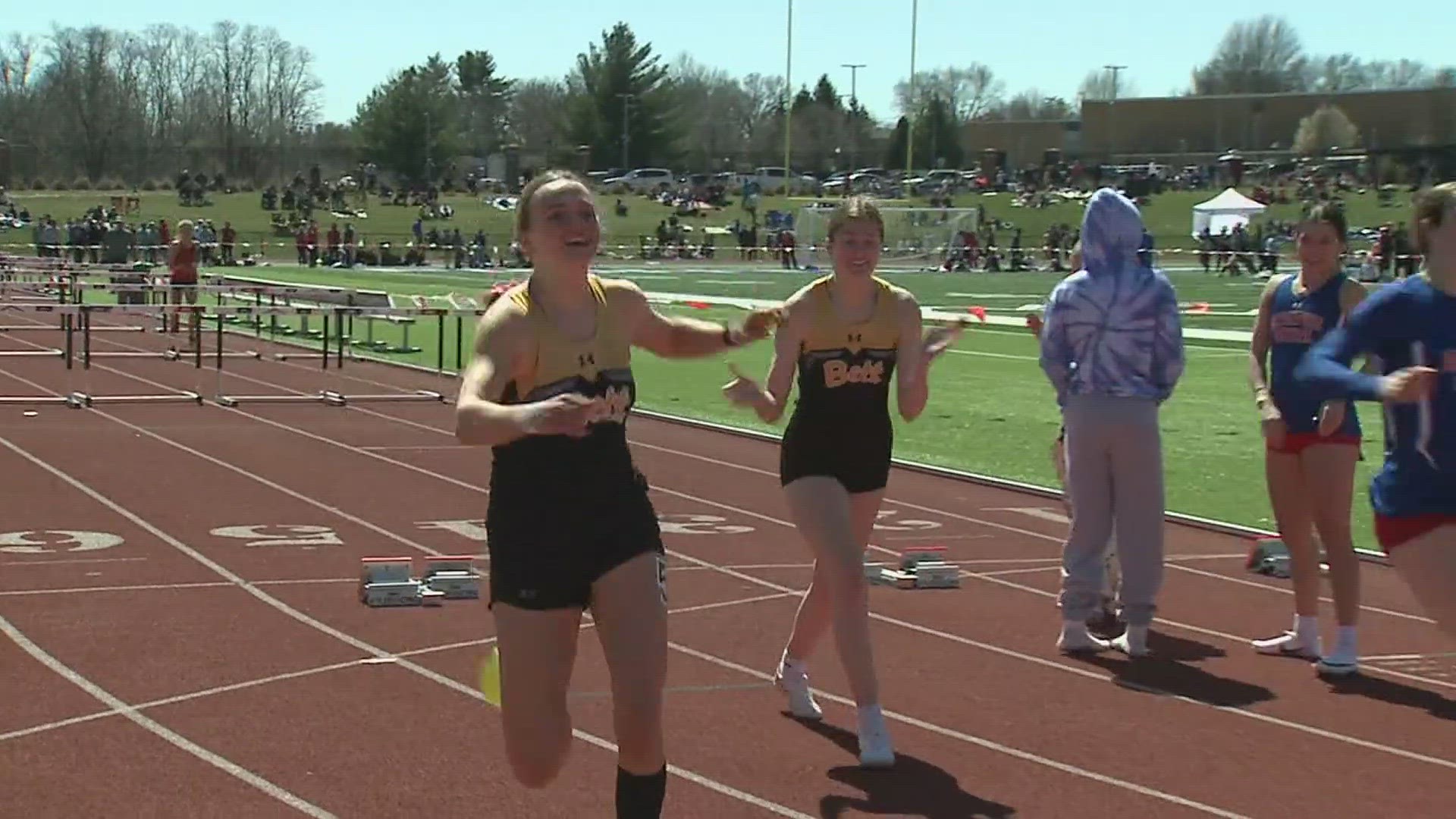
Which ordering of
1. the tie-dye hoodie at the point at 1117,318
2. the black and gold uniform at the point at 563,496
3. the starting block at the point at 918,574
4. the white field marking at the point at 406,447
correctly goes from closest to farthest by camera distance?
the black and gold uniform at the point at 563,496 → the tie-dye hoodie at the point at 1117,318 → the starting block at the point at 918,574 → the white field marking at the point at 406,447

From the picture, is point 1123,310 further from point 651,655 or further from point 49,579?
point 49,579

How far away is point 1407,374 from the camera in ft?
16.8

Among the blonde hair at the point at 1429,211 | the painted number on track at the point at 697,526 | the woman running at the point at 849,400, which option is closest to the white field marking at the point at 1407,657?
the woman running at the point at 849,400

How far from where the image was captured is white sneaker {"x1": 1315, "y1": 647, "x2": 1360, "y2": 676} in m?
8.90

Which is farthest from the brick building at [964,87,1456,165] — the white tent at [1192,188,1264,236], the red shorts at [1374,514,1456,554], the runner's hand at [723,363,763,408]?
the red shorts at [1374,514,1456,554]

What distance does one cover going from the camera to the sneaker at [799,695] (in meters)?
7.98

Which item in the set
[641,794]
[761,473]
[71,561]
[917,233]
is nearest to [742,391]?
[641,794]

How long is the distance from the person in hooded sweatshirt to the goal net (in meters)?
59.0

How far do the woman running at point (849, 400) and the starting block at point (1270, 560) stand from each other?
4.76 meters

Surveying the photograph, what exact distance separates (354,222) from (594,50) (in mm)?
35251

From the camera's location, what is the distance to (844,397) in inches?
296

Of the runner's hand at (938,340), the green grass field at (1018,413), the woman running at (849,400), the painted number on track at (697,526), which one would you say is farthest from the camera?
the green grass field at (1018,413)

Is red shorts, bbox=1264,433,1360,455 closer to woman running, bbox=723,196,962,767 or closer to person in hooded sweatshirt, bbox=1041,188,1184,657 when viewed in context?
person in hooded sweatshirt, bbox=1041,188,1184,657

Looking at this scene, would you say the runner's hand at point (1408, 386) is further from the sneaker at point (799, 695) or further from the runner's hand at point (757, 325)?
the sneaker at point (799, 695)
